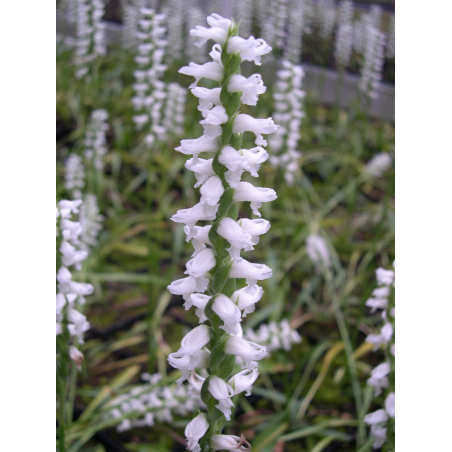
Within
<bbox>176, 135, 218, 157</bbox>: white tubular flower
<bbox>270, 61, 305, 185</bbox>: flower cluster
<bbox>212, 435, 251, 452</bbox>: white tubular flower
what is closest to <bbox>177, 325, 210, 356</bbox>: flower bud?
<bbox>212, 435, 251, 452</bbox>: white tubular flower

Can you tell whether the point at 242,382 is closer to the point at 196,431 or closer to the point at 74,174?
the point at 196,431

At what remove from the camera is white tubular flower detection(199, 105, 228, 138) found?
3.05ft

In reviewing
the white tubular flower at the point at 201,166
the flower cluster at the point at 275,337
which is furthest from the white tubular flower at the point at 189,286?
the flower cluster at the point at 275,337

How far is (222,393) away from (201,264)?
1.01 feet

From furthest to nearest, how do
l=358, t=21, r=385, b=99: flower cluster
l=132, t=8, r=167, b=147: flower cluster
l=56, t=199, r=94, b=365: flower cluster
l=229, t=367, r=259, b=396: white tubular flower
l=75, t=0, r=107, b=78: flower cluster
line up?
l=358, t=21, r=385, b=99: flower cluster
l=75, t=0, r=107, b=78: flower cluster
l=132, t=8, r=167, b=147: flower cluster
l=56, t=199, r=94, b=365: flower cluster
l=229, t=367, r=259, b=396: white tubular flower

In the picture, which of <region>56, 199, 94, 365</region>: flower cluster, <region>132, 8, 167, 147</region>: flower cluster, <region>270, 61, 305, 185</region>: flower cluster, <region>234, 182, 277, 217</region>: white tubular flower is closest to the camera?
<region>234, 182, 277, 217</region>: white tubular flower

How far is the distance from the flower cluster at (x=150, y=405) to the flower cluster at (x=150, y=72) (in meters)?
1.56

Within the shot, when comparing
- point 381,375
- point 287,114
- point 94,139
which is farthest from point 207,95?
point 94,139

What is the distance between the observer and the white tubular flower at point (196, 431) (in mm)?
1111

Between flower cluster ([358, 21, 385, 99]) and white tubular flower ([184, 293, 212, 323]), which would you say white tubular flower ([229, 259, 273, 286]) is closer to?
white tubular flower ([184, 293, 212, 323])

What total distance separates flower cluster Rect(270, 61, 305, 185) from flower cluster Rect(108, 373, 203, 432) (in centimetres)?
161

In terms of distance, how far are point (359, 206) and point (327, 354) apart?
248 cm
